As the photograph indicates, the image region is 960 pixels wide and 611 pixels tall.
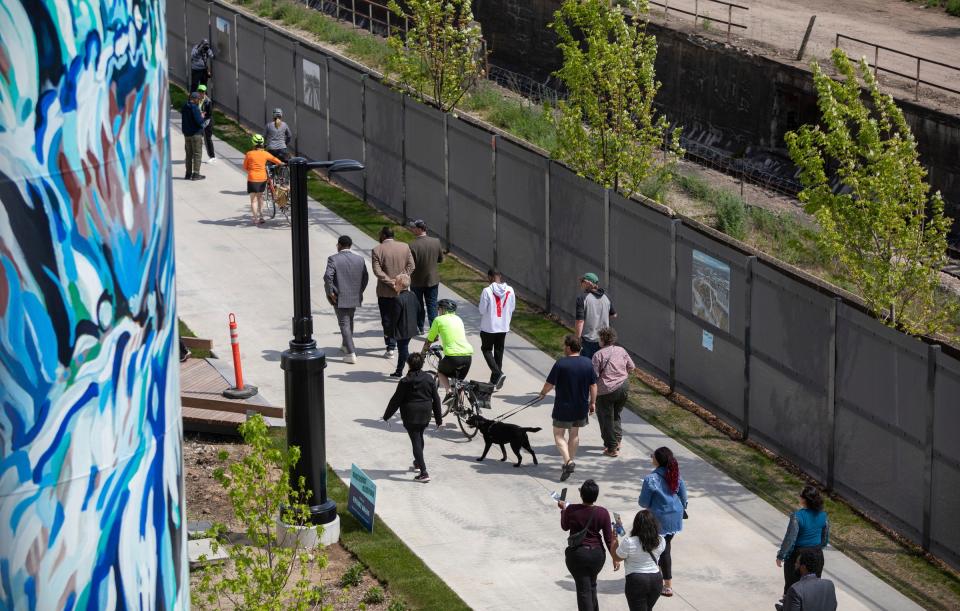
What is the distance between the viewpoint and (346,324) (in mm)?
19125

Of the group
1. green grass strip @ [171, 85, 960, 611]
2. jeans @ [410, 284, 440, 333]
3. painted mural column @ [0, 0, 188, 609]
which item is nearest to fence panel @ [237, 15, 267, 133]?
green grass strip @ [171, 85, 960, 611]

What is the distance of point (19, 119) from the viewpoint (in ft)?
22.6

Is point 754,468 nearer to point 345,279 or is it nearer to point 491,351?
point 491,351

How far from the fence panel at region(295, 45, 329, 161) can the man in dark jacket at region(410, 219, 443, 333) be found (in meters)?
8.64

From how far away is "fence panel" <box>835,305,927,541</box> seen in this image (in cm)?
1498

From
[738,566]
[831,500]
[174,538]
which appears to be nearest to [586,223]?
[831,500]

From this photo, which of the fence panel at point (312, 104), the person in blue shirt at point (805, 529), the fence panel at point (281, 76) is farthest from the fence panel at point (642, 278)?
Answer: the fence panel at point (281, 76)

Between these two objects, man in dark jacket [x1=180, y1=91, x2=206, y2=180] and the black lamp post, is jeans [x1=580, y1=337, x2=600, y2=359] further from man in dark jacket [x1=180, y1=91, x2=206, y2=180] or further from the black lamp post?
man in dark jacket [x1=180, y1=91, x2=206, y2=180]

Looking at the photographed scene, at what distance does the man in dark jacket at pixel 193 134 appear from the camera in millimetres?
26666

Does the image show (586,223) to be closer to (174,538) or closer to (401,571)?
(401,571)

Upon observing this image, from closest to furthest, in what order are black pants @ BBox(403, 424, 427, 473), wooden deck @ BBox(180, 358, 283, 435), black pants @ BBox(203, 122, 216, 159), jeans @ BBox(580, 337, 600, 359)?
black pants @ BBox(403, 424, 427, 473)
wooden deck @ BBox(180, 358, 283, 435)
jeans @ BBox(580, 337, 600, 359)
black pants @ BBox(203, 122, 216, 159)

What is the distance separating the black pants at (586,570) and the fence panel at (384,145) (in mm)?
13721

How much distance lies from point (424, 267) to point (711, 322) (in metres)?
3.71

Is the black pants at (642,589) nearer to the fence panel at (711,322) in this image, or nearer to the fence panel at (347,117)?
the fence panel at (711,322)
